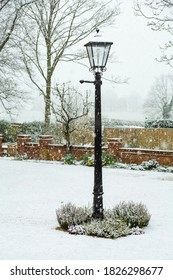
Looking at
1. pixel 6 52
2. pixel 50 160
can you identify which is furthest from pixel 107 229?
pixel 6 52

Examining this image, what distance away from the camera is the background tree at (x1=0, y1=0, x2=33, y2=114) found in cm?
2128

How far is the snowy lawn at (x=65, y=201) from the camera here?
8219 millimetres

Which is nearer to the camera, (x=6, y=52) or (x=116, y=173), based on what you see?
(x=116, y=173)

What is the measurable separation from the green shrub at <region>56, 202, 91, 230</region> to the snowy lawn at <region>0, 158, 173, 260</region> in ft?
0.83

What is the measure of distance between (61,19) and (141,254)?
27.8 meters

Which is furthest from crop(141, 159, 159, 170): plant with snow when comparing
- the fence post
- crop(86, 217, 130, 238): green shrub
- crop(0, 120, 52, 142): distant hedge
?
crop(0, 120, 52, 142): distant hedge

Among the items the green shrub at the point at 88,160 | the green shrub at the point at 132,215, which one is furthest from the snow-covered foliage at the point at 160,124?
the green shrub at the point at 132,215

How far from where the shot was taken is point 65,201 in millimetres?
12992

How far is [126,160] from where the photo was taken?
21.9 metres

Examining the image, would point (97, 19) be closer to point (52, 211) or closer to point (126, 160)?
point (126, 160)

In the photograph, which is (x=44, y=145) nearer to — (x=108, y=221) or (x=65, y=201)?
(x=65, y=201)

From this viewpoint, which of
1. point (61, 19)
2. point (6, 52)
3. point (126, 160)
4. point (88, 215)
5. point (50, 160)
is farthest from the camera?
point (61, 19)

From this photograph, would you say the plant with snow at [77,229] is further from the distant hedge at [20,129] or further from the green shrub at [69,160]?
the distant hedge at [20,129]

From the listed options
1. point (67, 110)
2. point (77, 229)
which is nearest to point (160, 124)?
point (67, 110)
